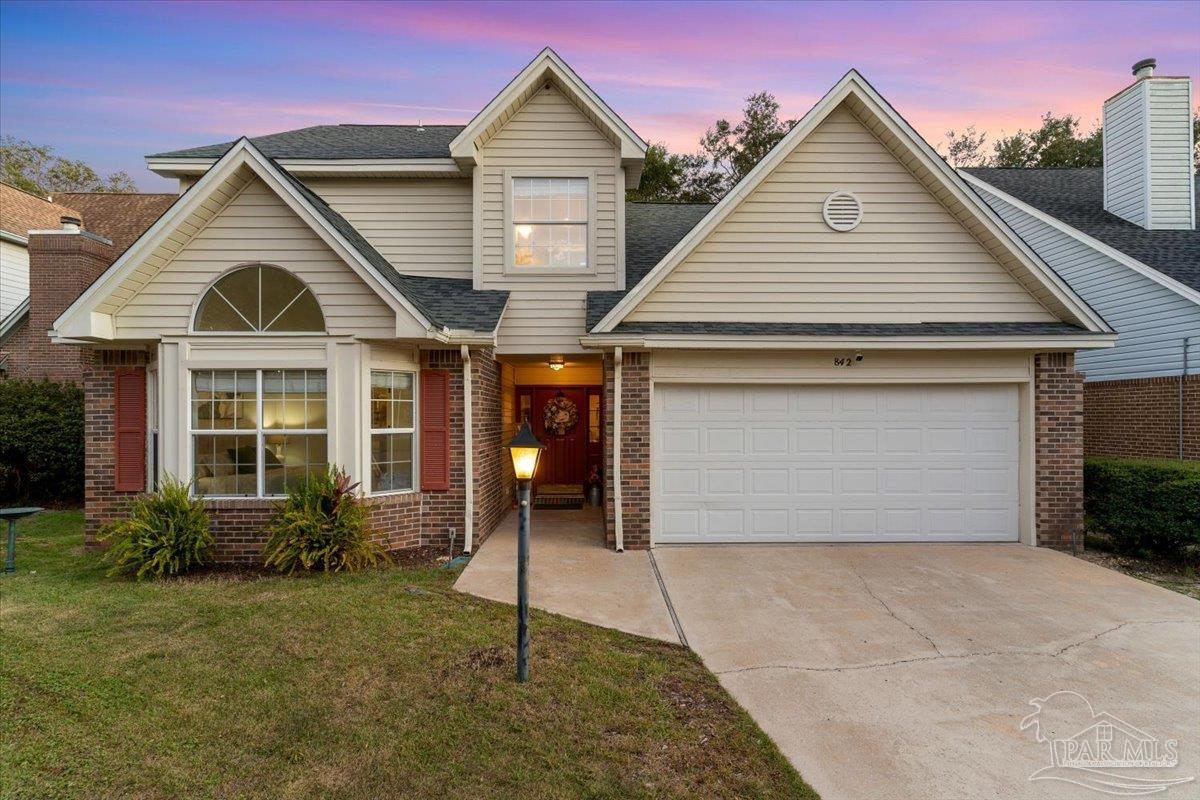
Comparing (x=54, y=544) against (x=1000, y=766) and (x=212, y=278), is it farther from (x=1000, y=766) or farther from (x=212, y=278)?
(x=1000, y=766)

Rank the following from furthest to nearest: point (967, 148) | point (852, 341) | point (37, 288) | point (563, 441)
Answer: point (967, 148) < point (37, 288) < point (563, 441) < point (852, 341)

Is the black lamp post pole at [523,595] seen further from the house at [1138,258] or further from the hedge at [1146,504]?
the house at [1138,258]

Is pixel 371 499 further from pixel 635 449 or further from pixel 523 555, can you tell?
pixel 523 555

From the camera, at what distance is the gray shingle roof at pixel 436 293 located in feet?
22.1

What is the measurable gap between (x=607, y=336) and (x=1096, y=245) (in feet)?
35.0

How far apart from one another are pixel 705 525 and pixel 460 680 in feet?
15.1

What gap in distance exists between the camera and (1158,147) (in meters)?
11.2

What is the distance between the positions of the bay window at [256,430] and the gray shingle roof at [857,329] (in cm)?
409

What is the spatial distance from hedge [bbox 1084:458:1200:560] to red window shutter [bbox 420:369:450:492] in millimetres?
9153

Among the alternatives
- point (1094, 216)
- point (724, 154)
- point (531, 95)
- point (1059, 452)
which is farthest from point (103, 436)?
point (724, 154)

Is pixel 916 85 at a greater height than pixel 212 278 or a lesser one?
greater

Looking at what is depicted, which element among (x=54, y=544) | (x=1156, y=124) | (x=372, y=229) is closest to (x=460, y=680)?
(x=372, y=229)

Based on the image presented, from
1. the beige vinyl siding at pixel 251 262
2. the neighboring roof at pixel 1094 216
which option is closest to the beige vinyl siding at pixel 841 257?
the beige vinyl siding at pixel 251 262

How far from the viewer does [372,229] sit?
340 inches
